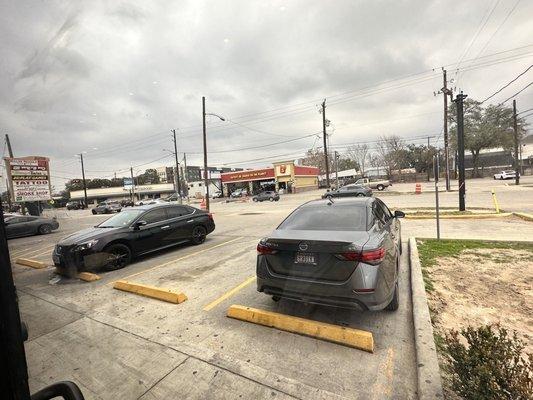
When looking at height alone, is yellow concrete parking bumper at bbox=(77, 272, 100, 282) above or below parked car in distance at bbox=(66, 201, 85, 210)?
above

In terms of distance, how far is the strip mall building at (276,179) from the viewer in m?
52.2

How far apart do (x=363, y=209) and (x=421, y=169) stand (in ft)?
255

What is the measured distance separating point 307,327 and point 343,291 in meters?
0.69

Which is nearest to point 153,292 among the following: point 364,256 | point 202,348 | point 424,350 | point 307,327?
point 202,348

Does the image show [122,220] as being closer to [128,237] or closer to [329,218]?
[128,237]

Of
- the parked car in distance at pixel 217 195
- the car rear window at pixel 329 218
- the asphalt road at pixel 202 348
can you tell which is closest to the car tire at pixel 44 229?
the asphalt road at pixel 202 348

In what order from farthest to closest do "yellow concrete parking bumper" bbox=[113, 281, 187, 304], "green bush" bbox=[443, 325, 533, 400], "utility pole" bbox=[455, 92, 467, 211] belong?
"utility pole" bbox=[455, 92, 467, 211], "yellow concrete parking bumper" bbox=[113, 281, 187, 304], "green bush" bbox=[443, 325, 533, 400]

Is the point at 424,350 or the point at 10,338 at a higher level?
the point at 10,338

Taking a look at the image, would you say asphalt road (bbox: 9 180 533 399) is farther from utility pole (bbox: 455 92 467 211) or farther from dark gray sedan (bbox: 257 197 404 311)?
utility pole (bbox: 455 92 467 211)

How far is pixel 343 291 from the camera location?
137 inches

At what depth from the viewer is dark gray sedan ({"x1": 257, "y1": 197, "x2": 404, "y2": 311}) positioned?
3.46 meters

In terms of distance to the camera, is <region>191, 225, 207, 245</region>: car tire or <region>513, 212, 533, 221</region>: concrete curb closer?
<region>191, 225, 207, 245</region>: car tire

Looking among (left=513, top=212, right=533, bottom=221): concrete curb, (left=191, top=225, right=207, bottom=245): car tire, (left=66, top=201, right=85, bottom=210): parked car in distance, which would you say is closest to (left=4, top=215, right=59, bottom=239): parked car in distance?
(left=191, top=225, right=207, bottom=245): car tire

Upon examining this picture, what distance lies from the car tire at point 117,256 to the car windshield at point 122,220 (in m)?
0.61
